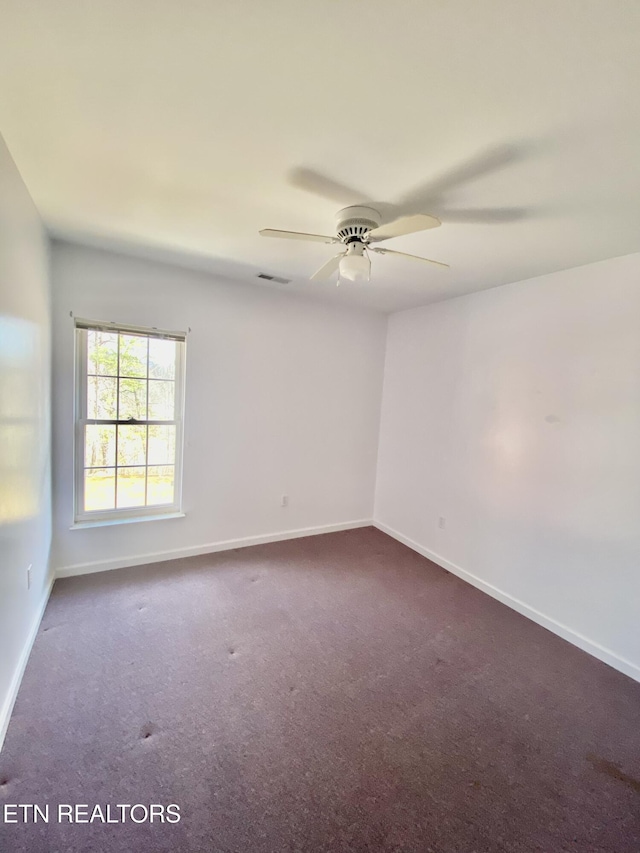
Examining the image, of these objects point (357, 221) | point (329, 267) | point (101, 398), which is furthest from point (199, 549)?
point (357, 221)

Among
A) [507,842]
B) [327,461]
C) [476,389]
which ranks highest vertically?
[476,389]

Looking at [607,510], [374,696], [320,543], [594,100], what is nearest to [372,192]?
[594,100]

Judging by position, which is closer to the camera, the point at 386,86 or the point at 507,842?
the point at 386,86

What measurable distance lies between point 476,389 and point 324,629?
89.9 inches

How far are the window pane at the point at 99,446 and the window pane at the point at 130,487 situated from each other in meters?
0.14

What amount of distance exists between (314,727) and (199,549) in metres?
2.03

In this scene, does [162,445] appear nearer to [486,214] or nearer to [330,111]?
[330,111]

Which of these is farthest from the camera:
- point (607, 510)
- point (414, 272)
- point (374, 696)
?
point (414, 272)

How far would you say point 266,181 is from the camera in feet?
5.55

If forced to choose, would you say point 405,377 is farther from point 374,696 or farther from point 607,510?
point 374,696

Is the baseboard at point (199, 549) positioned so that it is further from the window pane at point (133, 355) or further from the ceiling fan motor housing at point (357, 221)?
the ceiling fan motor housing at point (357, 221)

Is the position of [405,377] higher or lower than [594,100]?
lower

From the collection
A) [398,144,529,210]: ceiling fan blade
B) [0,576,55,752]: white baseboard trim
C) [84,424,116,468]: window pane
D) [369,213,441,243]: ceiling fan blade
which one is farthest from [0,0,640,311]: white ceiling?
[0,576,55,752]: white baseboard trim

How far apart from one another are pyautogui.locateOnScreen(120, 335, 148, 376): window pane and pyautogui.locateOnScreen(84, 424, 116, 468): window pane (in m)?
0.48
